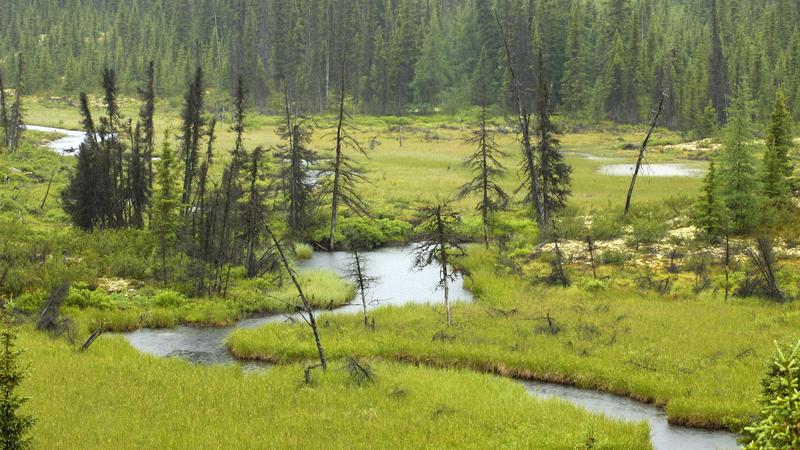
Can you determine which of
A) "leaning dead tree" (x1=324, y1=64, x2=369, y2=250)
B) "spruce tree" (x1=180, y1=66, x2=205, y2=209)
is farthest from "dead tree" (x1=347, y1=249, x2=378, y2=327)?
"spruce tree" (x1=180, y1=66, x2=205, y2=209)

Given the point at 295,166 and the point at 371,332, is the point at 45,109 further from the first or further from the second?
the point at 371,332

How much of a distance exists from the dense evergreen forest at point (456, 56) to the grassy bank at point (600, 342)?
79973 millimetres

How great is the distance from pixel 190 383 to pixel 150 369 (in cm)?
217

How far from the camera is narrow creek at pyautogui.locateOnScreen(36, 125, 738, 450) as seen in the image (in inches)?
800

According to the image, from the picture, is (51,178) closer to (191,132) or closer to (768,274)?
(191,132)

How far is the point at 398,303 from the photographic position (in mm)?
36594

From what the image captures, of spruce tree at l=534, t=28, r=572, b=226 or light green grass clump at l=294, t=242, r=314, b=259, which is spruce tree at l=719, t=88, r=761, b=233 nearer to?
spruce tree at l=534, t=28, r=572, b=226

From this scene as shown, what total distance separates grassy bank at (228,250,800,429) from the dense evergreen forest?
80.0 m

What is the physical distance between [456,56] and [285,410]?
126 m

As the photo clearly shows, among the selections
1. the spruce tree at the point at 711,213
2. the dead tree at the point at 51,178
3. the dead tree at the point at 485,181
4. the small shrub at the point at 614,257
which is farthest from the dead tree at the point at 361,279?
the dead tree at the point at 51,178

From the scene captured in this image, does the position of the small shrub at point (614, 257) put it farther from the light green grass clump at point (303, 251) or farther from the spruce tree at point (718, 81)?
the spruce tree at point (718, 81)

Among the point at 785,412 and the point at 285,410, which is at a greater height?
the point at 785,412

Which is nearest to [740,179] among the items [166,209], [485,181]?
[485,181]

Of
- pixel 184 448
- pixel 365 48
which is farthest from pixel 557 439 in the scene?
pixel 365 48
